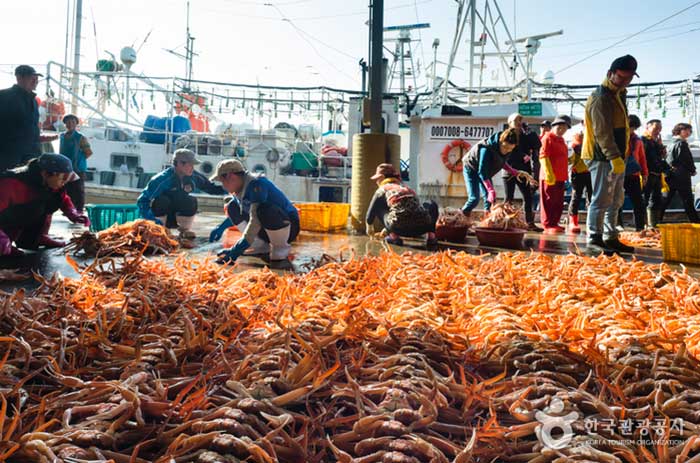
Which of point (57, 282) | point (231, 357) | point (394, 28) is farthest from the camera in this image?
point (394, 28)

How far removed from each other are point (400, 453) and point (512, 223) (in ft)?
15.2

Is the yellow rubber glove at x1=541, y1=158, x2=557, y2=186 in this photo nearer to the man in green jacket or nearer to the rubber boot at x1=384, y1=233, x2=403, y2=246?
the man in green jacket

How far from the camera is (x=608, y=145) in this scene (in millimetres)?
4758

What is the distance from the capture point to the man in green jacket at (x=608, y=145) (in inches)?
187

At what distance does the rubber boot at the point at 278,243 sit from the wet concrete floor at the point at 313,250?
11 cm

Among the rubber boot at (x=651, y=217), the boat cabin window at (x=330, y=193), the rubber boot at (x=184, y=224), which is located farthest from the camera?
the boat cabin window at (x=330, y=193)

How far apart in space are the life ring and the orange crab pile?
9616 millimetres

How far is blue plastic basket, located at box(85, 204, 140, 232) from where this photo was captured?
6.69 metres

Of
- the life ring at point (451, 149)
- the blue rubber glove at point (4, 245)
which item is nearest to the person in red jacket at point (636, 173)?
the life ring at point (451, 149)

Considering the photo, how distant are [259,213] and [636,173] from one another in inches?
182

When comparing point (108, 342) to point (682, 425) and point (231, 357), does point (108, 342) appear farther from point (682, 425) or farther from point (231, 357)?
point (682, 425)

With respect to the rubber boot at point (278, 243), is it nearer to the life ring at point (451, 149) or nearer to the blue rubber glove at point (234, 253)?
the blue rubber glove at point (234, 253)

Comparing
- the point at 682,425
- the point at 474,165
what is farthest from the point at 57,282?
the point at 474,165

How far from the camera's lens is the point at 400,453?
49.7 inches
